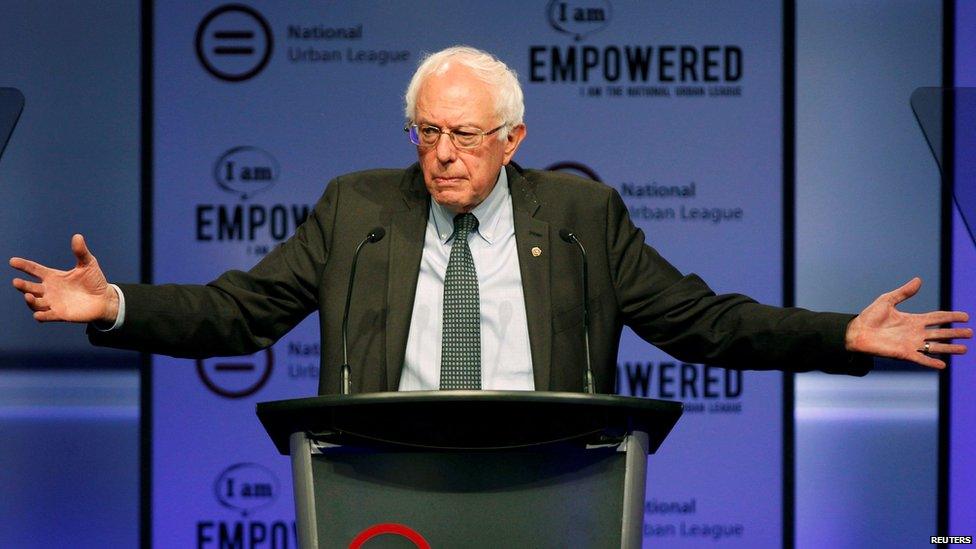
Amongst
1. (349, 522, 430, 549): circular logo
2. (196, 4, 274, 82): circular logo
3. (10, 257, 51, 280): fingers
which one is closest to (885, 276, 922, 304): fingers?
(349, 522, 430, 549): circular logo

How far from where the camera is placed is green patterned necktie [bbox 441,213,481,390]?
2490 millimetres

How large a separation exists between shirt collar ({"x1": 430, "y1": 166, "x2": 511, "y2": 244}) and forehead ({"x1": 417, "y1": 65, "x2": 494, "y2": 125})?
0.19 metres

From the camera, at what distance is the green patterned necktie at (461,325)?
2490 mm

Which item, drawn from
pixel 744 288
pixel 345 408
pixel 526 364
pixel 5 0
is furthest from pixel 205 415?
pixel 345 408

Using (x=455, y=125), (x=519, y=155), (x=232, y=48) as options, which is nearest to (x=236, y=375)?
(x=232, y=48)

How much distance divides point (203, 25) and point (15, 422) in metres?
1.47

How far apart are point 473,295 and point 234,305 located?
466 mm

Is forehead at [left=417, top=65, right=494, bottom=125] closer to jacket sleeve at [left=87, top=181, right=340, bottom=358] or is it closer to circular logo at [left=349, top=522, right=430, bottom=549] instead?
jacket sleeve at [left=87, top=181, right=340, bottom=358]

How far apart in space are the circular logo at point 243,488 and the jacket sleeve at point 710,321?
207 centimetres

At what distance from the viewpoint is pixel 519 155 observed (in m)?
4.44

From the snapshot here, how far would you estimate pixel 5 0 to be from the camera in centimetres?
448

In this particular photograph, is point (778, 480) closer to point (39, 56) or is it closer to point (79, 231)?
point (79, 231)

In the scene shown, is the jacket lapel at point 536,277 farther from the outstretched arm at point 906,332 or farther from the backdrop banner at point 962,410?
the backdrop banner at point 962,410

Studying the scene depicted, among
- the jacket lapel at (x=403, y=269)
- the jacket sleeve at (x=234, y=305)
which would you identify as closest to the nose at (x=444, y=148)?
the jacket lapel at (x=403, y=269)
